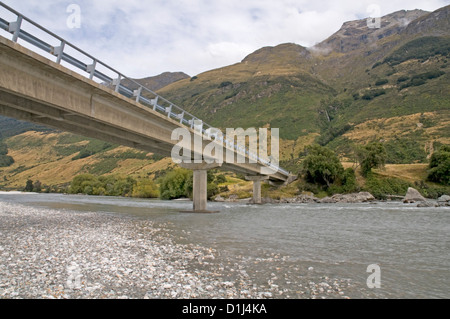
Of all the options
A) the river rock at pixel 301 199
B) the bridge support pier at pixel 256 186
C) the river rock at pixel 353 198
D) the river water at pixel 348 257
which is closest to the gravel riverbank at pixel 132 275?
the river water at pixel 348 257

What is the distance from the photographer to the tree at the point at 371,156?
74250 mm

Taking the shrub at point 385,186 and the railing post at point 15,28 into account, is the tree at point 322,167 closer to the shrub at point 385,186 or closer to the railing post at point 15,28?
the shrub at point 385,186

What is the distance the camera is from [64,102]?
709 inches

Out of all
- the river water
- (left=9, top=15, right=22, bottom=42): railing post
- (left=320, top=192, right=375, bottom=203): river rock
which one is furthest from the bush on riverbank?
(left=9, top=15, right=22, bottom=42): railing post

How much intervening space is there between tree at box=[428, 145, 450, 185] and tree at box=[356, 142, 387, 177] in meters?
10.1

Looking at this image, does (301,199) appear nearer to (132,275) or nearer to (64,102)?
(64,102)

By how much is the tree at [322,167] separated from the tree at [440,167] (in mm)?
19299

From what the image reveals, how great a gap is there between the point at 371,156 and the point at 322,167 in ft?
37.6

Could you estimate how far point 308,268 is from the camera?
1091 cm

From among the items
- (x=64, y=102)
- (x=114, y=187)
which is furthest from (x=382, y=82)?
(x=64, y=102)
